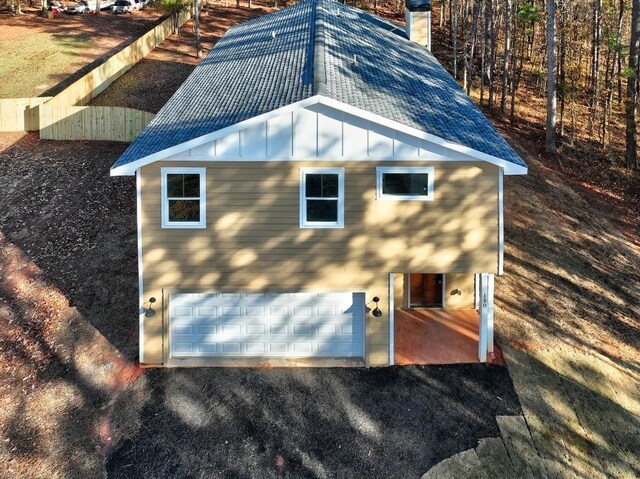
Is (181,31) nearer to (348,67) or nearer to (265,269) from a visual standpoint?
(348,67)

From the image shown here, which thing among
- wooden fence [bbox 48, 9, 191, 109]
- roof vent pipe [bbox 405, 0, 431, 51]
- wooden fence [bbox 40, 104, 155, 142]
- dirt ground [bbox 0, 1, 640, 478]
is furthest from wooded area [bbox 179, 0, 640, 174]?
wooden fence [bbox 48, 9, 191, 109]

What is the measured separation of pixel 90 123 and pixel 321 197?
622 inches

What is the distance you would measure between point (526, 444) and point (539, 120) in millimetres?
23497

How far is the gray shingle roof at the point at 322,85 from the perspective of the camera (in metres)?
10.5

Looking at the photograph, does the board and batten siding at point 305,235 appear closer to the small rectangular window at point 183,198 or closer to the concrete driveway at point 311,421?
the small rectangular window at point 183,198

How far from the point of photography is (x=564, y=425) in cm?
977

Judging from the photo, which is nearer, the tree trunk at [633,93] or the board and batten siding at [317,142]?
the board and batten siding at [317,142]

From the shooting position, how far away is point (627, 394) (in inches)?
418

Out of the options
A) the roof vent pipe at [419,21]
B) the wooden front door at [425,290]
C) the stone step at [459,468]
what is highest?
the roof vent pipe at [419,21]

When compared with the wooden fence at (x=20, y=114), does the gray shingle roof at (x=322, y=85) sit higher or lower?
higher

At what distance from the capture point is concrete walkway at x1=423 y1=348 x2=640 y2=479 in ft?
29.2

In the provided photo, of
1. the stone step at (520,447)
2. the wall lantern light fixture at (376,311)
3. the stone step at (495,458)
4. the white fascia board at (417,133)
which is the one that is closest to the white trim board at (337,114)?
the white fascia board at (417,133)

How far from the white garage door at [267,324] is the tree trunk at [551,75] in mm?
17702

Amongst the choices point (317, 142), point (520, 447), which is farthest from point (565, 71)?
point (520, 447)
